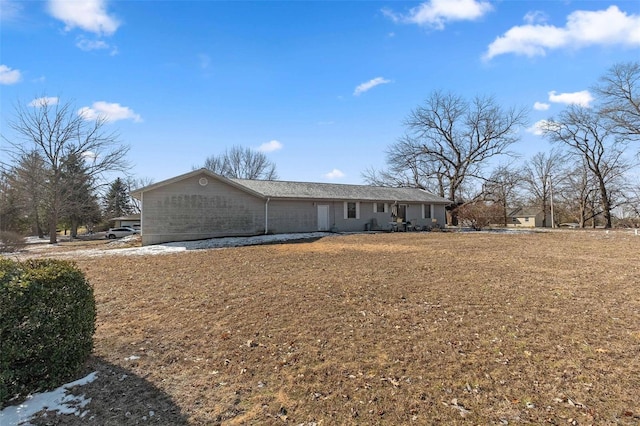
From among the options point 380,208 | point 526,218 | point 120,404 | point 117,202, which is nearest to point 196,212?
point 380,208

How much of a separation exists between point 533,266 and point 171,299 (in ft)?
28.8

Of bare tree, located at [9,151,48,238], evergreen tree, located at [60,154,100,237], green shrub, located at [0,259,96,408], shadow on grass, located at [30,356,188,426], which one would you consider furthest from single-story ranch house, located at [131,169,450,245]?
bare tree, located at [9,151,48,238]

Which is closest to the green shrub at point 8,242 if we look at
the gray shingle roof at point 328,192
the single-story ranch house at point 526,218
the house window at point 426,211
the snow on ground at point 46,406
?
the gray shingle roof at point 328,192

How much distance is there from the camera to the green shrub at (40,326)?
2951 millimetres

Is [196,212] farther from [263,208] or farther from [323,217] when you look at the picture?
[323,217]

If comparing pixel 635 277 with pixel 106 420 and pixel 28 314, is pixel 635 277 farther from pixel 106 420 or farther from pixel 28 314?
pixel 28 314

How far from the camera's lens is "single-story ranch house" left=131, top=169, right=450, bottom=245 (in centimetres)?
1755

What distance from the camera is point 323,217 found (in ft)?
75.3

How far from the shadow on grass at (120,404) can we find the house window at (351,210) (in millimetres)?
20532

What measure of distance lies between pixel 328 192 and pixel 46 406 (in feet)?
69.2

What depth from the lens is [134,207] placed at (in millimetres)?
52156

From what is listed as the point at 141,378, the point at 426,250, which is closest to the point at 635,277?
the point at 426,250

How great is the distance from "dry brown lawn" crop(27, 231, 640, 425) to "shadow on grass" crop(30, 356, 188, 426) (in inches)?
0.6

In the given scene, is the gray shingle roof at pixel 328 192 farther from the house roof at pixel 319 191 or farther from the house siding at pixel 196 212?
the house siding at pixel 196 212
